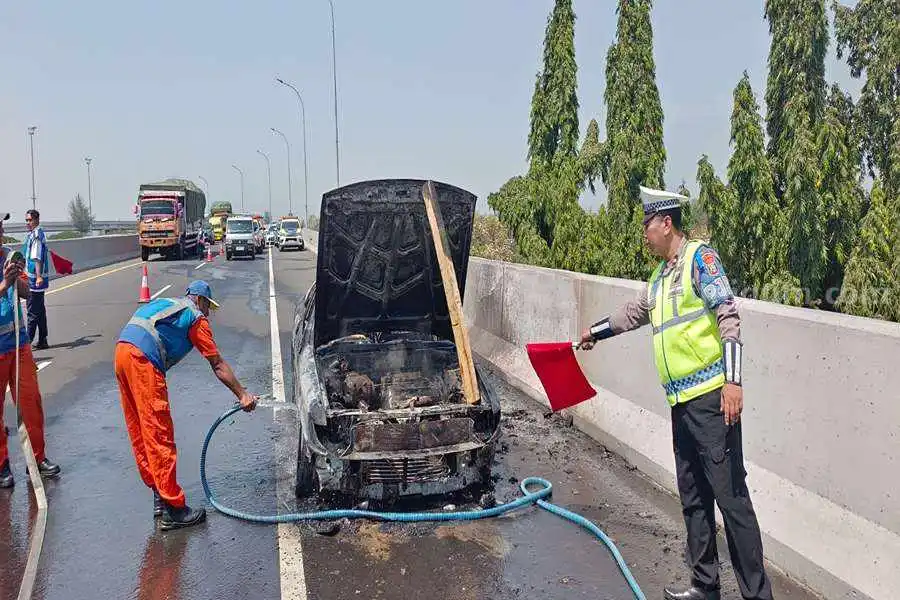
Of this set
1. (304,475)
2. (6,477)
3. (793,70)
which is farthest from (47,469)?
(793,70)

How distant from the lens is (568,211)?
1117 inches

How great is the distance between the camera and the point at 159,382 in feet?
16.1

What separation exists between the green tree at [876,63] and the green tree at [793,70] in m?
2.29

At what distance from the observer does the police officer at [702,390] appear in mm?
3477

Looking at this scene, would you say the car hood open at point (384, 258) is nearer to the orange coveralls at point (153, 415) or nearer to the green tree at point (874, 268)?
the orange coveralls at point (153, 415)

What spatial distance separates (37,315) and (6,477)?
6590 millimetres

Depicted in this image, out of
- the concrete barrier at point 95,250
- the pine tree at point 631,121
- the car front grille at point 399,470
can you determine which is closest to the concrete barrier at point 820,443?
the car front grille at point 399,470

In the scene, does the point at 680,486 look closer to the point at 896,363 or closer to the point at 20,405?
the point at 896,363

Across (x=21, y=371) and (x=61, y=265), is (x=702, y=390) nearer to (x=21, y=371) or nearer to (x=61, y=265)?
(x=21, y=371)

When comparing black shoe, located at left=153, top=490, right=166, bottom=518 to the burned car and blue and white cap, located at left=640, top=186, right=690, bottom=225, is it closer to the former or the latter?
the burned car

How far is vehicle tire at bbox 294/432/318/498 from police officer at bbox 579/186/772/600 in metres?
2.58

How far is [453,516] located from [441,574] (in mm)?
776

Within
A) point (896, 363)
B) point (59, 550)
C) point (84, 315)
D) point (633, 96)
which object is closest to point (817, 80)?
point (633, 96)

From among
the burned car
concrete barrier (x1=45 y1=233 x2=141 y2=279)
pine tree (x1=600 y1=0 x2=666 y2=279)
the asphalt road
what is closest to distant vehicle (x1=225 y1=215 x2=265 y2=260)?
concrete barrier (x1=45 y1=233 x2=141 y2=279)
